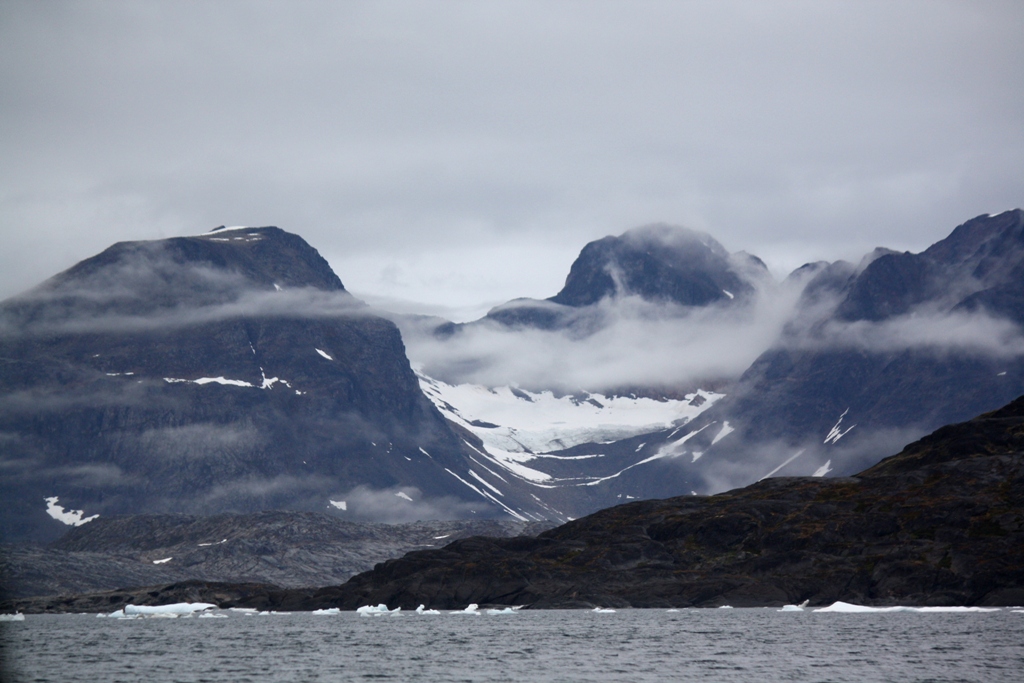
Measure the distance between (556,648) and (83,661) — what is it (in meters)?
59.6

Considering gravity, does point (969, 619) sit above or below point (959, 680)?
below

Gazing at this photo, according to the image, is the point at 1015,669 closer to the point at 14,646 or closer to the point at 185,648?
the point at 185,648

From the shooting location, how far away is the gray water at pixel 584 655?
121 meters

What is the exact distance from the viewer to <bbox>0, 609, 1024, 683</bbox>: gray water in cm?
12131

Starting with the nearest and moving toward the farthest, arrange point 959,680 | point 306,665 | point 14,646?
point 959,680, point 306,665, point 14,646

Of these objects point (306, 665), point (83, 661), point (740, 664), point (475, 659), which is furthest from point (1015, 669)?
point (83, 661)

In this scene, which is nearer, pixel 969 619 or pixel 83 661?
pixel 83 661

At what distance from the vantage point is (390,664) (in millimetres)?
140875

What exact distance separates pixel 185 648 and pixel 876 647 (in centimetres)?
9545

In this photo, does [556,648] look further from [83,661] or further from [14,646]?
[14,646]

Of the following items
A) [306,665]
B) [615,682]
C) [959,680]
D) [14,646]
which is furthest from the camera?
[14,646]

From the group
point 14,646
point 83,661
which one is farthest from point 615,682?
point 14,646

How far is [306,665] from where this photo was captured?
13950cm

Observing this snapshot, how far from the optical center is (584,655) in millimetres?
145625
